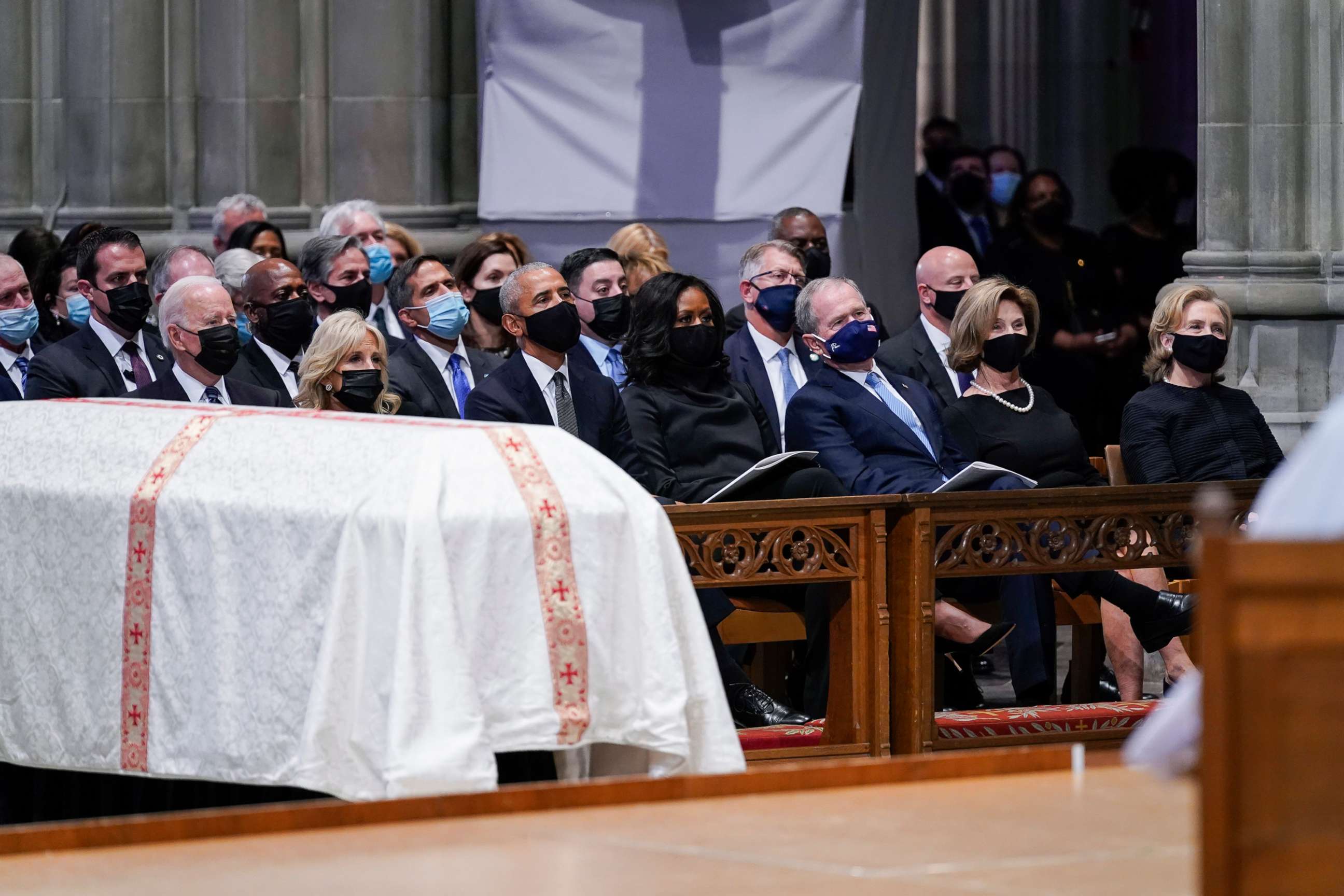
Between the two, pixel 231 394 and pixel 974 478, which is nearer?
pixel 974 478

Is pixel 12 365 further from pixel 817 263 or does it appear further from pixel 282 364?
pixel 817 263

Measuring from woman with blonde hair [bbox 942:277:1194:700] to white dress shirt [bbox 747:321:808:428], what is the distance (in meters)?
0.75

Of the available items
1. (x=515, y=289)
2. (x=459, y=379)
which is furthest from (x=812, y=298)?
(x=459, y=379)

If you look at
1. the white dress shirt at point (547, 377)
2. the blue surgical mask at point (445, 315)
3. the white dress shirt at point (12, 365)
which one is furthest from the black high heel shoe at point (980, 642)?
the white dress shirt at point (12, 365)

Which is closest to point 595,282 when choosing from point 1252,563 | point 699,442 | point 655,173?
point 699,442

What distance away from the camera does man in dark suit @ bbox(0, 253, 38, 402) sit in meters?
8.67

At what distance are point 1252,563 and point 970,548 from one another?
4270 millimetres

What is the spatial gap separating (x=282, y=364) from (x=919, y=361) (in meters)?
2.24

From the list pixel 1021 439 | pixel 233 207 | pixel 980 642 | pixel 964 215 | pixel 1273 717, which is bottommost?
pixel 980 642

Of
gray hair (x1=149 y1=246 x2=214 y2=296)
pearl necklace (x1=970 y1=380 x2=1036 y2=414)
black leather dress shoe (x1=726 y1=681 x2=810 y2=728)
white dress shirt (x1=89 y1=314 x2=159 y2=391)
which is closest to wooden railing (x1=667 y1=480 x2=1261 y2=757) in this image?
black leather dress shoe (x1=726 y1=681 x2=810 y2=728)

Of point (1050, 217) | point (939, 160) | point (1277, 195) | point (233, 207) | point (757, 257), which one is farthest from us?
point (939, 160)

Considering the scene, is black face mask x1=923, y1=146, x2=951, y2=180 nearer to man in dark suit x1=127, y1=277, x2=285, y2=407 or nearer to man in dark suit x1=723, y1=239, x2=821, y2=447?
man in dark suit x1=723, y1=239, x2=821, y2=447

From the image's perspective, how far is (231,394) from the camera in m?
7.64

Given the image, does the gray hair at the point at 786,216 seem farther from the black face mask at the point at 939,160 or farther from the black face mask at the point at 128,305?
the black face mask at the point at 939,160
